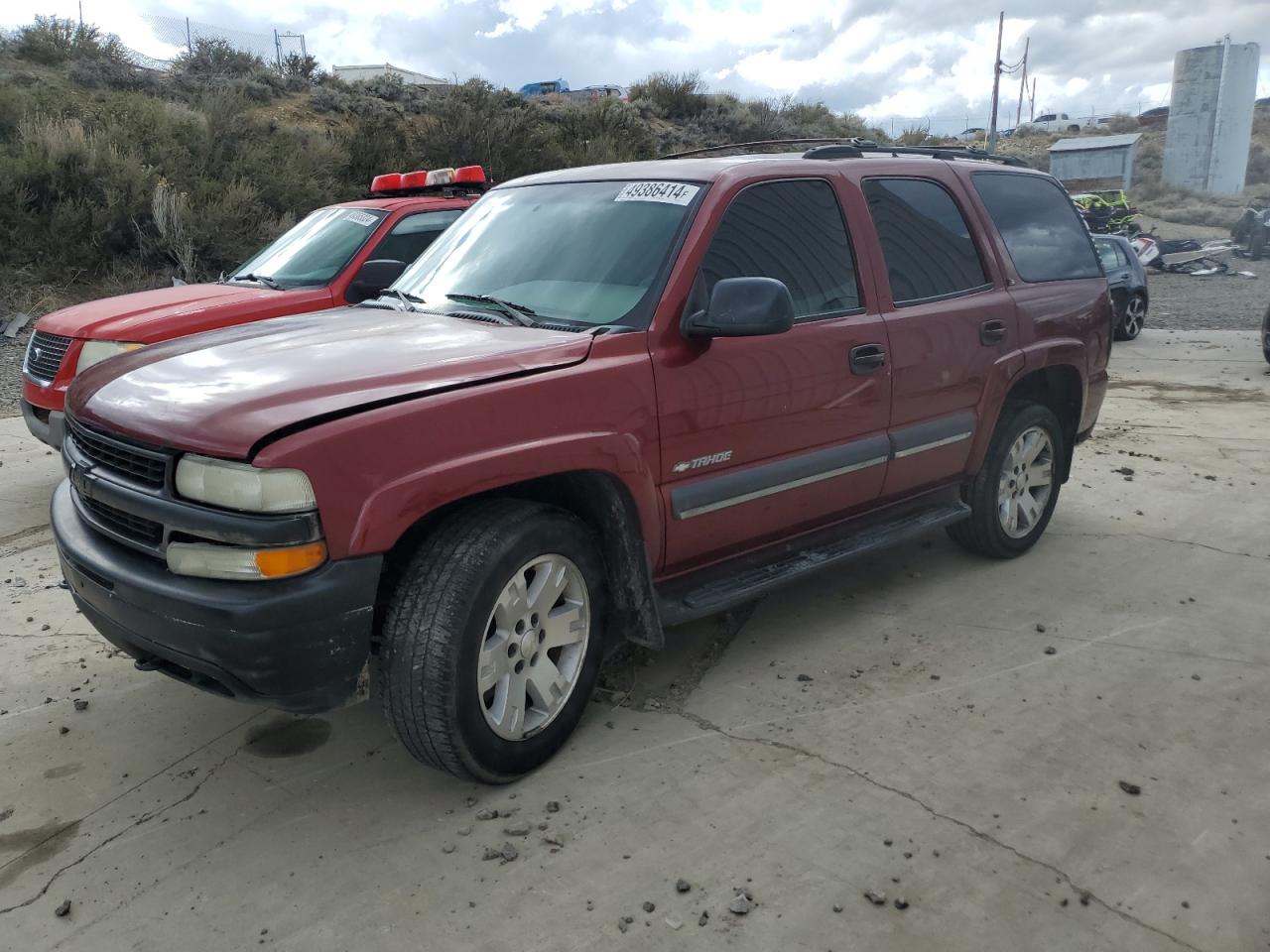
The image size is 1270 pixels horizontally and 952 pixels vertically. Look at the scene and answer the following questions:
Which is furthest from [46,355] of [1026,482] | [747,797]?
[1026,482]

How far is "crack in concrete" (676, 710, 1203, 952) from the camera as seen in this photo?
2537 mm

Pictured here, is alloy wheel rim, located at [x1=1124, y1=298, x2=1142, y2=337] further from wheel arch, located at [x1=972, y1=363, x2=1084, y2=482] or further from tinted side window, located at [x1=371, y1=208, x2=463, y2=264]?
tinted side window, located at [x1=371, y1=208, x2=463, y2=264]

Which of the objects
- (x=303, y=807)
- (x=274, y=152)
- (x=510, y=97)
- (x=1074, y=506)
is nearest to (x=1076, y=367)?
(x=1074, y=506)

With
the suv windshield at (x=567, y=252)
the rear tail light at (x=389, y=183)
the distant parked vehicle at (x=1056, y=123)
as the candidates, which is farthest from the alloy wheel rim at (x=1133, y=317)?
the distant parked vehicle at (x=1056, y=123)

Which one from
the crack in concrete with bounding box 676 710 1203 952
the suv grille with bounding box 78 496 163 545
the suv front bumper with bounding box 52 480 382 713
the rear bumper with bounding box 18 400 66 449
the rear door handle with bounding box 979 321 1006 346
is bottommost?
the crack in concrete with bounding box 676 710 1203 952

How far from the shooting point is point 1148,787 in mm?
3113

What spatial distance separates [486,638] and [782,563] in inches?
53.7

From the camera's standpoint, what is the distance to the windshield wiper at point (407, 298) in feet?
12.8

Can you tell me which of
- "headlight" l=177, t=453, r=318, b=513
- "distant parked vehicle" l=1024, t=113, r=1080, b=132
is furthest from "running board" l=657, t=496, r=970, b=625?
"distant parked vehicle" l=1024, t=113, r=1080, b=132

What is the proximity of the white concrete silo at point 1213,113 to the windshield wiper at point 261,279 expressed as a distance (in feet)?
151

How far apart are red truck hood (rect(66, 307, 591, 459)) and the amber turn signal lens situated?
26cm

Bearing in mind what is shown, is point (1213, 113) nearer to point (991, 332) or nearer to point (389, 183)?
point (389, 183)

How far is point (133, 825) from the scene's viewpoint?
3.01 meters

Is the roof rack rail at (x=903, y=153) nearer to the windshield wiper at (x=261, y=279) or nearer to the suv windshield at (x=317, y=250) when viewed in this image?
the suv windshield at (x=317, y=250)
